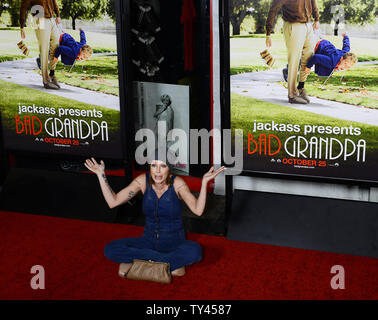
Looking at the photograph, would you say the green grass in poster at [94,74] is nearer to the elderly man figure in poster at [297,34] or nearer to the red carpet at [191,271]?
the red carpet at [191,271]

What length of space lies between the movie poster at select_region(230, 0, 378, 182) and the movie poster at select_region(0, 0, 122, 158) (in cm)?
116

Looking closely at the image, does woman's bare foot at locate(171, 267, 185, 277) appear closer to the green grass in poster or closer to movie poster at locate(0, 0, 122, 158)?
movie poster at locate(0, 0, 122, 158)

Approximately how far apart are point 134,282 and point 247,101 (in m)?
1.66

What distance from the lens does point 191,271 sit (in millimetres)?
4043

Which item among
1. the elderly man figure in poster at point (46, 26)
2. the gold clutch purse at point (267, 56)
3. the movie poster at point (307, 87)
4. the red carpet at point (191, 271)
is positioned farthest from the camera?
the elderly man figure in poster at point (46, 26)

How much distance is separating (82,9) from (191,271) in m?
2.41

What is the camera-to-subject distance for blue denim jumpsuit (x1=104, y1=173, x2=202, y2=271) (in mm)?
3986

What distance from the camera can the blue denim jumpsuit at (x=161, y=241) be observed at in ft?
13.1

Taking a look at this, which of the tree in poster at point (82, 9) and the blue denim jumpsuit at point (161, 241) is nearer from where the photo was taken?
the blue denim jumpsuit at point (161, 241)

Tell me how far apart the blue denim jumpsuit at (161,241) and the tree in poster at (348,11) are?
1.71 meters

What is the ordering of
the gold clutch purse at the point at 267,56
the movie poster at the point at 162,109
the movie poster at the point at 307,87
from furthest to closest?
the movie poster at the point at 162,109, the gold clutch purse at the point at 267,56, the movie poster at the point at 307,87

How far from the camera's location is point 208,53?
4836 millimetres

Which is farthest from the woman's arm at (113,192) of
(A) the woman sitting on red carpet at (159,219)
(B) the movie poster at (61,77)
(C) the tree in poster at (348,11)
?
(C) the tree in poster at (348,11)
